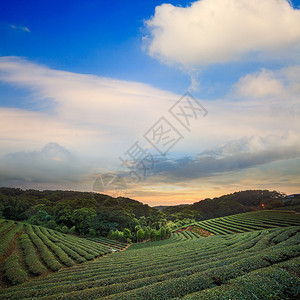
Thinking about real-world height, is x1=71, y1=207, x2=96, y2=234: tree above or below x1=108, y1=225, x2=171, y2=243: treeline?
above

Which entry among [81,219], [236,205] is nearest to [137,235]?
[81,219]

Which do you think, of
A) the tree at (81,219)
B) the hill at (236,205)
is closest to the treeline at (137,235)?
the tree at (81,219)

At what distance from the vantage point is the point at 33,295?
30.3ft

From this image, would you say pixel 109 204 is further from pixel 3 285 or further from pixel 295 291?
pixel 295 291

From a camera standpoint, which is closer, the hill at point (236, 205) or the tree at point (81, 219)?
the tree at point (81, 219)

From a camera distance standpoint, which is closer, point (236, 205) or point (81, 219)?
point (81, 219)

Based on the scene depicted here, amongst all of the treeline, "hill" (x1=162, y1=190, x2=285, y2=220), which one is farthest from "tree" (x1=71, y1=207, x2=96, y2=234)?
"hill" (x1=162, y1=190, x2=285, y2=220)

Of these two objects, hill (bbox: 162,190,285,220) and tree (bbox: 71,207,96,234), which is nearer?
tree (bbox: 71,207,96,234)

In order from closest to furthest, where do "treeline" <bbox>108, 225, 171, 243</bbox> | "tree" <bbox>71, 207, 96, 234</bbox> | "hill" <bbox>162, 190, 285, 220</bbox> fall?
1. "treeline" <bbox>108, 225, 171, 243</bbox>
2. "tree" <bbox>71, 207, 96, 234</bbox>
3. "hill" <bbox>162, 190, 285, 220</bbox>

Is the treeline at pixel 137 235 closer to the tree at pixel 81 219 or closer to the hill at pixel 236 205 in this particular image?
the tree at pixel 81 219

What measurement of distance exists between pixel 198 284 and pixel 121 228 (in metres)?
52.6

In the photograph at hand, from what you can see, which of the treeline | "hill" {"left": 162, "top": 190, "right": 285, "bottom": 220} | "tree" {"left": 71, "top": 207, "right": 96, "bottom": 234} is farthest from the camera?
"hill" {"left": 162, "top": 190, "right": 285, "bottom": 220}

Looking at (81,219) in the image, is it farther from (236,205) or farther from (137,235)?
(236,205)

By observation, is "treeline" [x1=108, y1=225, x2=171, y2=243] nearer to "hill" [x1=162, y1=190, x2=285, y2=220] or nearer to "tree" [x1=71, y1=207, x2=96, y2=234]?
"tree" [x1=71, y1=207, x2=96, y2=234]
